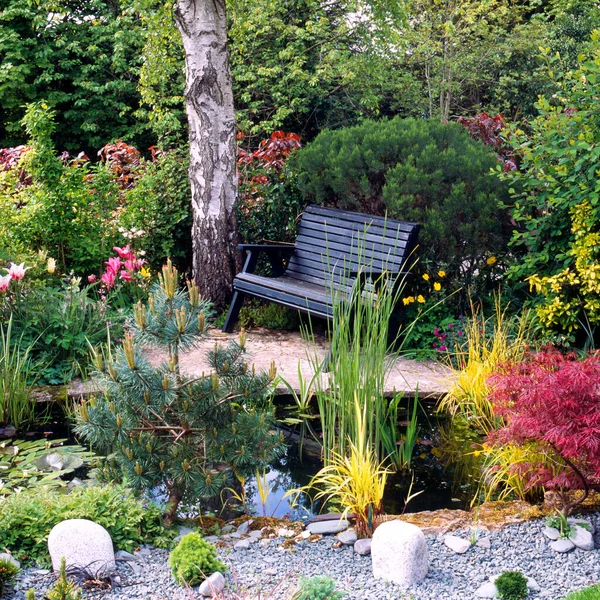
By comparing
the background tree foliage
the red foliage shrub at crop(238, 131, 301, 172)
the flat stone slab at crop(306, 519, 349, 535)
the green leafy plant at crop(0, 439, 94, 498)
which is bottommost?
the green leafy plant at crop(0, 439, 94, 498)

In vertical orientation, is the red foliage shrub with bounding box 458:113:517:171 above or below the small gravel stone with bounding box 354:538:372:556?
above

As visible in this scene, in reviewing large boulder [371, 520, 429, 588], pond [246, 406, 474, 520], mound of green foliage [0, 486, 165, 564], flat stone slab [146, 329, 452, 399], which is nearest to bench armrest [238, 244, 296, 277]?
flat stone slab [146, 329, 452, 399]

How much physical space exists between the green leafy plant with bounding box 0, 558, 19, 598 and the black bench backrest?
3.08 m

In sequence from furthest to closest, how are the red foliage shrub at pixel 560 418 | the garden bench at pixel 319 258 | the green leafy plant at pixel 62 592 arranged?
the garden bench at pixel 319 258
the red foliage shrub at pixel 560 418
the green leafy plant at pixel 62 592

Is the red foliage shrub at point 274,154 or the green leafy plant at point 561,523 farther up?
the red foliage shrub at point 274,154

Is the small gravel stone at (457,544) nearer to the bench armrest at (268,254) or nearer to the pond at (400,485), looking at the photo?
the pond at (400,485)

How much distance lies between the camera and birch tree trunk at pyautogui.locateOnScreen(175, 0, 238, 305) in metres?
5.92

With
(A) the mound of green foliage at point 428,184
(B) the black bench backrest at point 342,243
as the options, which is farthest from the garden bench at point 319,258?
(A) the mound of green foliage at point 428,184

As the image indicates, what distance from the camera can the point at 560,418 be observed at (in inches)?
111

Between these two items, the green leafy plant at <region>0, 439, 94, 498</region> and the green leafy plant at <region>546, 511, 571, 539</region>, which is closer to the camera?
the green leafy plant at <region>546, 511, 571, 539</region>

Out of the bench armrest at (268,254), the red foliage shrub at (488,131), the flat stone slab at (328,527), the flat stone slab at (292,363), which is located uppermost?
the red foliage shrub at (488,131)

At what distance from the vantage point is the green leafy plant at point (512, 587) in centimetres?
253

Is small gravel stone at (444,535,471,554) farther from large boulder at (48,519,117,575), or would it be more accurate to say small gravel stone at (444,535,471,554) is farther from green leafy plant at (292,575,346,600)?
large boulder at (48,519,117,575)

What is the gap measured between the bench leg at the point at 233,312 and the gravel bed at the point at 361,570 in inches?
121
